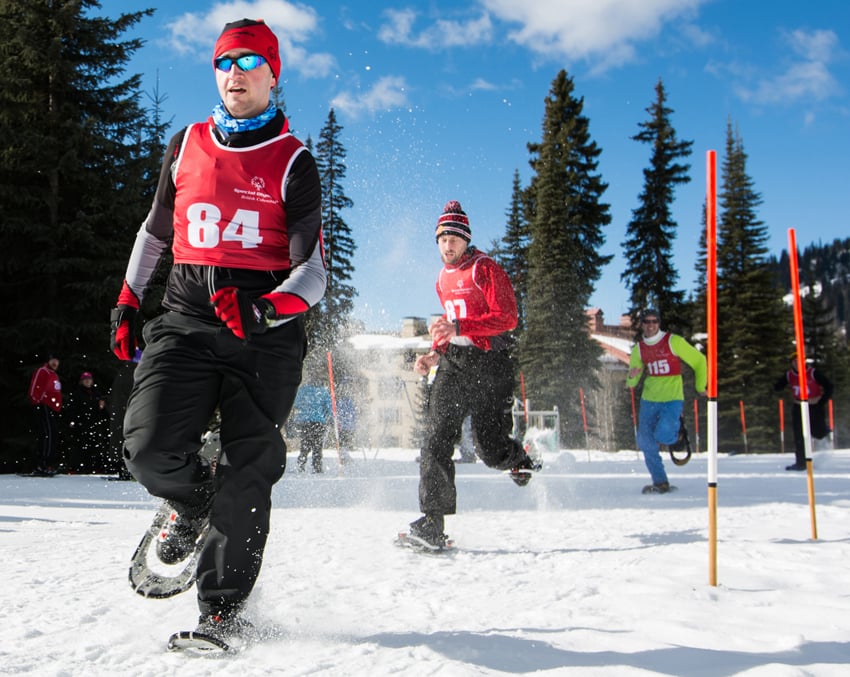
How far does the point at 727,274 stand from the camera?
47938 millimetres

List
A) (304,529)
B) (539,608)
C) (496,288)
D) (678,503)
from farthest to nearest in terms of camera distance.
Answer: (678,503) → (304,529) → (496,288) → (539,608)

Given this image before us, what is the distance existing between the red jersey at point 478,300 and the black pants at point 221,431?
7.40ft

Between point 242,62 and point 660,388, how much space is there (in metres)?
6.98

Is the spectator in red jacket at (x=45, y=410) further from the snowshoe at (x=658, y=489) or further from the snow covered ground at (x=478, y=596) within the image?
the snowshoe at (x=658, y=489)

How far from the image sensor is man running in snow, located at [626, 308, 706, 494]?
838 cm

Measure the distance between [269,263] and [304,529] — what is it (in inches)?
122

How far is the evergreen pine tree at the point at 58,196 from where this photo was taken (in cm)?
1445

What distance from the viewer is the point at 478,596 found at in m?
3.35

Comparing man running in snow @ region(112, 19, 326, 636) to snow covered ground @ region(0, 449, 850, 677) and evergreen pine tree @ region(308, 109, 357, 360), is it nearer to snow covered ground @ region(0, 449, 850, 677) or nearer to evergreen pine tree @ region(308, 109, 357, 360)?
snow covered ground @ region(0, 449, 850, 677)

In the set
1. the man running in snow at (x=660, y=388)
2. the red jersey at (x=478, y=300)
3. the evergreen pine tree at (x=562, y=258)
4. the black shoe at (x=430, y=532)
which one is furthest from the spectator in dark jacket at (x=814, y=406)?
the evergreen pine tree at (x=562, y=258)

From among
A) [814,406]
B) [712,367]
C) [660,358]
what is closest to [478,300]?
[712,367]

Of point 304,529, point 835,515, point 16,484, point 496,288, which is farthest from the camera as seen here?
point 16,484

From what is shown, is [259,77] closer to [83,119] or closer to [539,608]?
[539,608]

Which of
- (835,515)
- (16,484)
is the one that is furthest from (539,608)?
(16,484)
